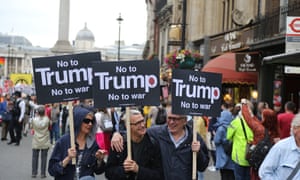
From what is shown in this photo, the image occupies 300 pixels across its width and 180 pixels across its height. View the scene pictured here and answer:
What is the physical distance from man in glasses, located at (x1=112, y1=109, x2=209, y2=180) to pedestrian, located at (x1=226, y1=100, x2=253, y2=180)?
3.36m

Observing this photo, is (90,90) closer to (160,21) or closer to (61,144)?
(61,144)

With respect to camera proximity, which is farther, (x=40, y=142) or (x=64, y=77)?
(x=40, y=142)

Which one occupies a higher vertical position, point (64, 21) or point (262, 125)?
point (64, 21)

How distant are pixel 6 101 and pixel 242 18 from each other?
9.17 metres

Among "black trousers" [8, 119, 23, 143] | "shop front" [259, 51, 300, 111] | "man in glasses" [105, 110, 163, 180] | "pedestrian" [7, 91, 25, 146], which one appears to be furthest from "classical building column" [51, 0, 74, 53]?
"man in glasses" [105, 110, 163, 180]

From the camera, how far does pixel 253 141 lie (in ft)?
32.3

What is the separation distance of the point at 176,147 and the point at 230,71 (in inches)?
597

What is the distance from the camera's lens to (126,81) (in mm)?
6520

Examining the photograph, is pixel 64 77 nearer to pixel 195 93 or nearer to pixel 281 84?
pixel 195 93

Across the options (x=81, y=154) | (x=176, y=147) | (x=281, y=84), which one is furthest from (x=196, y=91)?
(x=281, y=84)

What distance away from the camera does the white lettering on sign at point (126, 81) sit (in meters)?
6.43

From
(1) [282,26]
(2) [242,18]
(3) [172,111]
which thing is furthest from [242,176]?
(2) [242,18]

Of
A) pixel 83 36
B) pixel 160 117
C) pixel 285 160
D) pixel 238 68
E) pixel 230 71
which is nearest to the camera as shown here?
pixel 285 160

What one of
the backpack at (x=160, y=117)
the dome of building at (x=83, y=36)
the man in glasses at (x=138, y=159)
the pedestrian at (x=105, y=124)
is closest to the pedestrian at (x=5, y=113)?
the backpack at (x=160, y=117)
